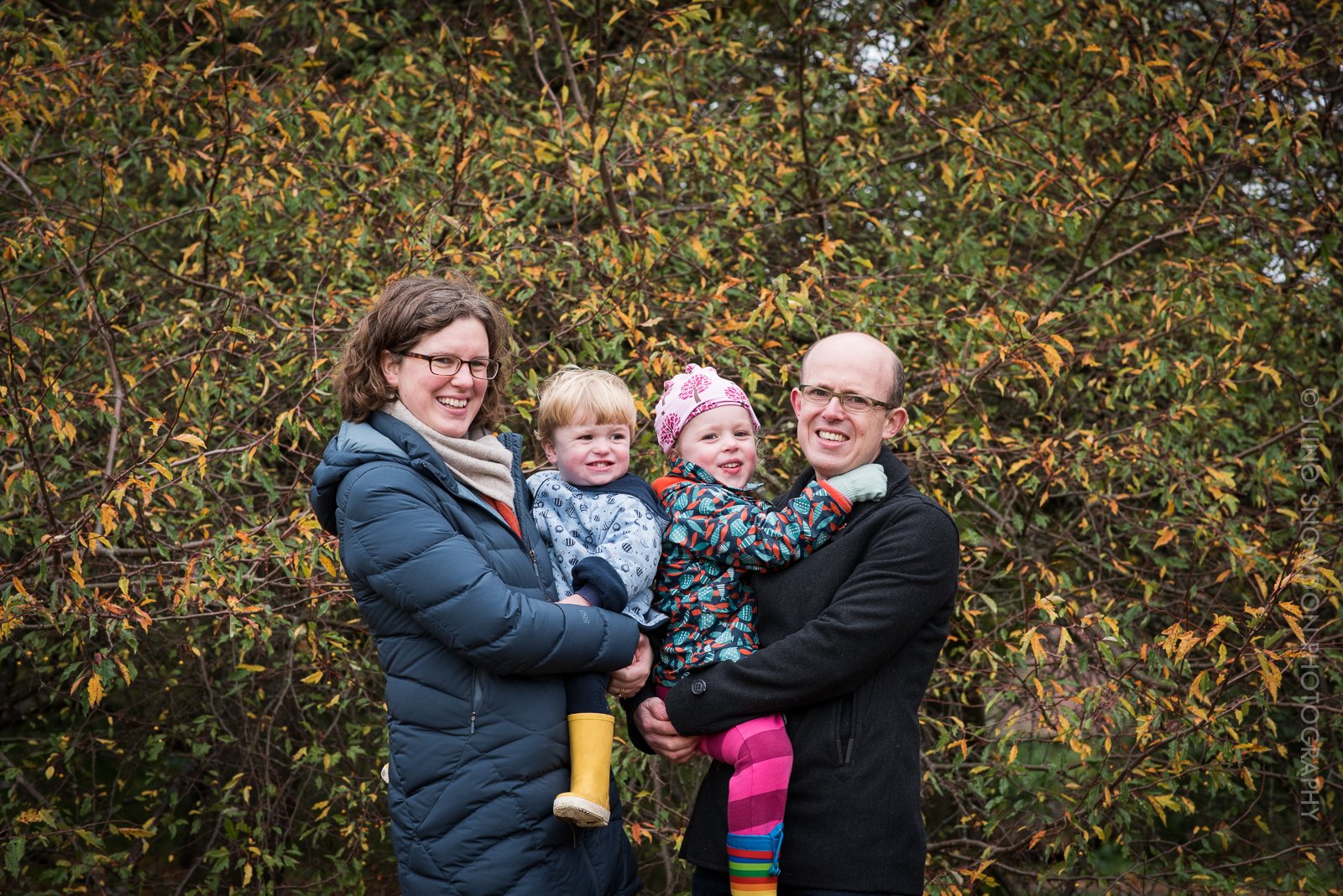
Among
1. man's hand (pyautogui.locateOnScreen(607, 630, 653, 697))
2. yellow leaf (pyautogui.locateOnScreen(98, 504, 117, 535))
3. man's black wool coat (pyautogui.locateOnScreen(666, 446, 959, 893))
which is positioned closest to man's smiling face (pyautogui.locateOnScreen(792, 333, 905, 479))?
man's black wool coat (pyautogui.locateOnScreen(666, 446, 959, 893))

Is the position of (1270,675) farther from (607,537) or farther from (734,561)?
(607,537)

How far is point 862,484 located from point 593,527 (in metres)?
0.54

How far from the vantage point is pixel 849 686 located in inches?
78.5

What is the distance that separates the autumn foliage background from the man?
4.15 feet

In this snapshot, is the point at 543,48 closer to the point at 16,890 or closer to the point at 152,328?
the point at 152,328

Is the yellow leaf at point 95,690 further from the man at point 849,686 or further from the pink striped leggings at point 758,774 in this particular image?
the pink striped leggings at point 758,774

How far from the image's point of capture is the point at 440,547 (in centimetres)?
182

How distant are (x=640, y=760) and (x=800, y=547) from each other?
161 centimetres

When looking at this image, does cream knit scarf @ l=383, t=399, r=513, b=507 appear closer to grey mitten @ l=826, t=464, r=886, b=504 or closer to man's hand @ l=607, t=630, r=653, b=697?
man's hand @ l=607, t=630, r=653, b=697

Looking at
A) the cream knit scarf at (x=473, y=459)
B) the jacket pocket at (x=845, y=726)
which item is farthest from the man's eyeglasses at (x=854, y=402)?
the cream knit scarf at (x=473, y=459)

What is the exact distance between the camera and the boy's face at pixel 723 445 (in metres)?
2.38

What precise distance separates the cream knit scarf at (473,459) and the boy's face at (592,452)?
24 cm

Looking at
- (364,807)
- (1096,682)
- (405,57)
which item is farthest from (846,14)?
(364,807)

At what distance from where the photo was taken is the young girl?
6.59ft
